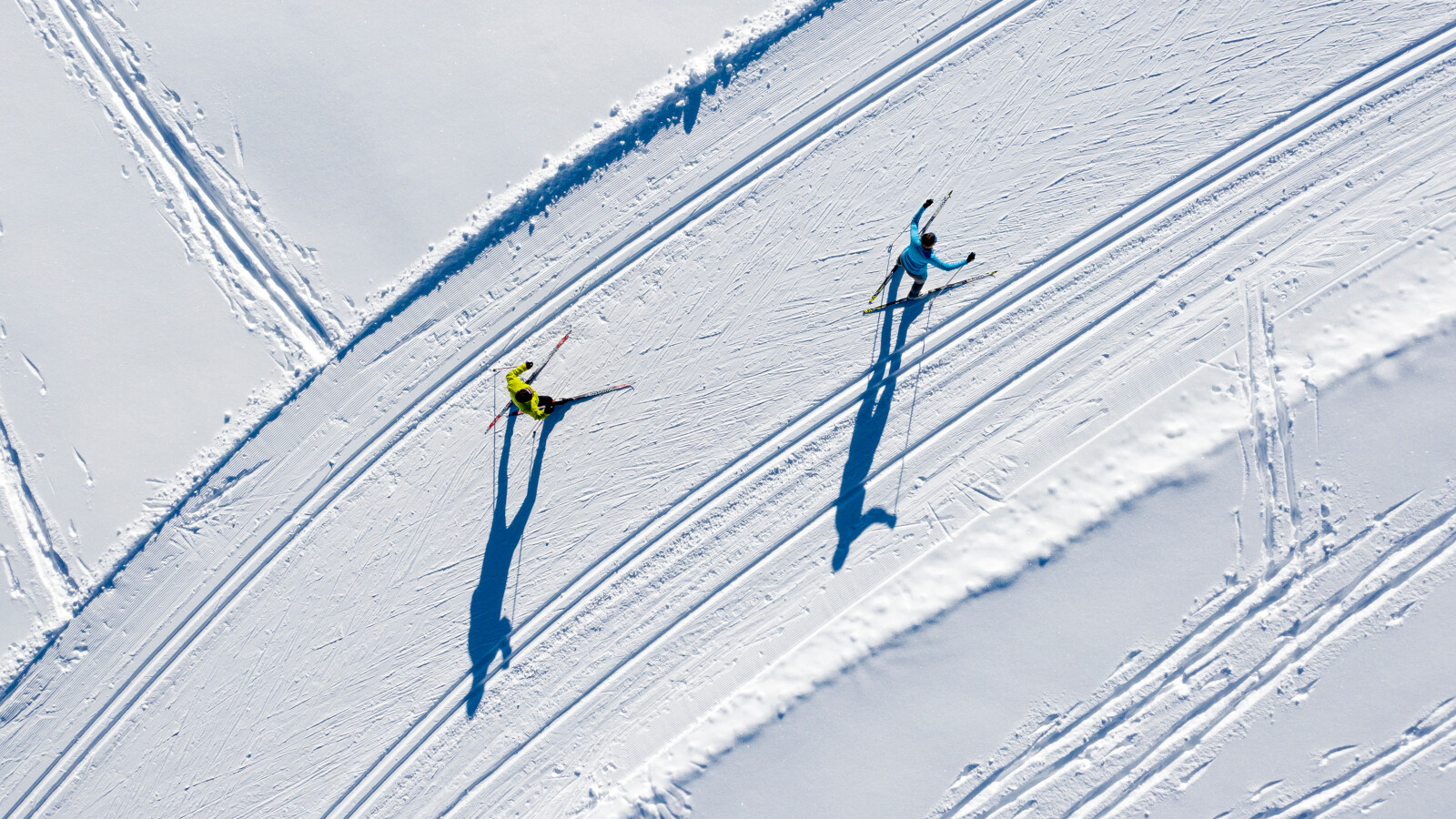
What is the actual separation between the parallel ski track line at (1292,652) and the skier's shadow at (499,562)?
5789 millimetres

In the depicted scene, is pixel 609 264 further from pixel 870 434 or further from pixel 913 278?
pixel 870 434

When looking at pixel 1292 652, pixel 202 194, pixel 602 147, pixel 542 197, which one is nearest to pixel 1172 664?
pixel 1292 652

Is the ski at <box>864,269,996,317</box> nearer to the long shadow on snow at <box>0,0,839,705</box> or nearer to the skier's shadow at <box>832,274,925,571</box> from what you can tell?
the skier's shadow at <box>832,274,925,571</box>

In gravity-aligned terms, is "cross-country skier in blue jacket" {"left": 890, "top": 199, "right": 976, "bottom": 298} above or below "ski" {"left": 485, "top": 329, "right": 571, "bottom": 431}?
below

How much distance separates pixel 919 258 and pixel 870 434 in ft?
5.46

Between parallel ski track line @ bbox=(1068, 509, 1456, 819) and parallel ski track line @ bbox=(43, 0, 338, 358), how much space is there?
27.3 ft

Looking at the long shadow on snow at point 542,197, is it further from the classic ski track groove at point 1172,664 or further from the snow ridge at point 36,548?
the classic ski track groove at point 1172,664

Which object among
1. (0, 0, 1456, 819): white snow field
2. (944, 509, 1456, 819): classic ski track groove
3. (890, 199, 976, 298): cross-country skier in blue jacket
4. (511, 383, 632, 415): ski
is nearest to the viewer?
(890, 199, 976, 298): cross-country skier in blue jacket

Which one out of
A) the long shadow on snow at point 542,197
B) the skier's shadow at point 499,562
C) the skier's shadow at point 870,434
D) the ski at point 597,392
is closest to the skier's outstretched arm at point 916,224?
the skier's shadow at point 870,434

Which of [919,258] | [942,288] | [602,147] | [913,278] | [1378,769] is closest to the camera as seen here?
[919,258]

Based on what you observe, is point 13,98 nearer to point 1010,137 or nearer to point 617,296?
point 617,296

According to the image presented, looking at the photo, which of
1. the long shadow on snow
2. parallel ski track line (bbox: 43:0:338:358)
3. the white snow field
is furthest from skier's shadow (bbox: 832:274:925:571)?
parallel ski track line (bbox: 43:0:338:358)

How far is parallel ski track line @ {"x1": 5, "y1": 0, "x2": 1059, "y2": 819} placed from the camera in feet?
21.6

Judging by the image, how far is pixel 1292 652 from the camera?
6.00 m
